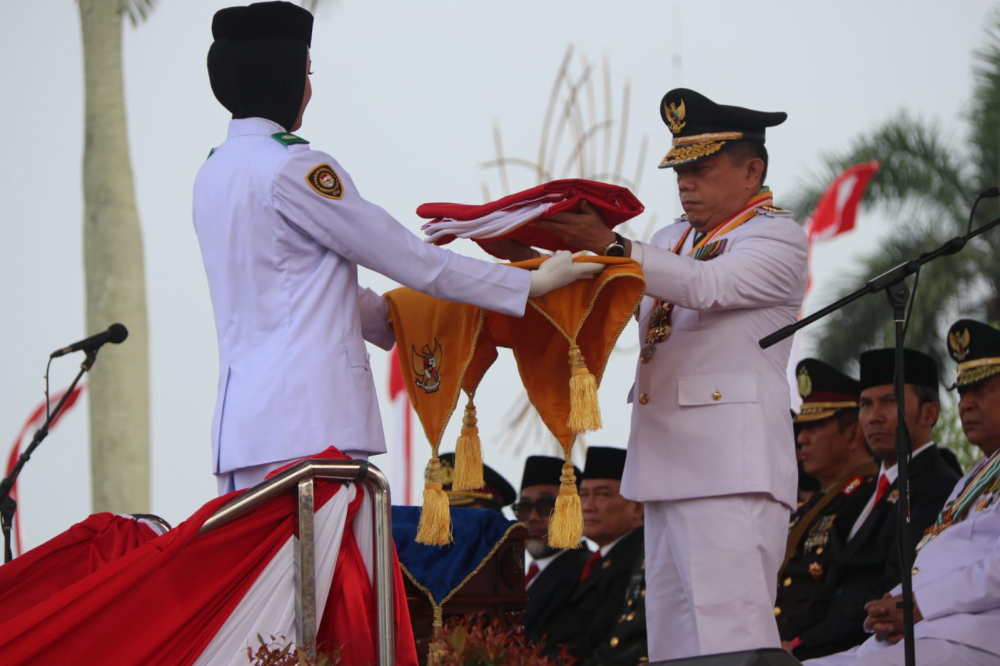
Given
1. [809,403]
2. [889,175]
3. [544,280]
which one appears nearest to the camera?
[544,280]

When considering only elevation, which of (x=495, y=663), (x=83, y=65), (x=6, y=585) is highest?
(x=83, y=65)

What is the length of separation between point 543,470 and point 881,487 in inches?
66.3

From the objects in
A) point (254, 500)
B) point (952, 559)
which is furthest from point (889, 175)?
point (254, 500)

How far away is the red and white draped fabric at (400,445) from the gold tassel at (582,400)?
3810mm

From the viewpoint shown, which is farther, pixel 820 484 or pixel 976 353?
pixel 820 484

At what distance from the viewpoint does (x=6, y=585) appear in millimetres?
2910

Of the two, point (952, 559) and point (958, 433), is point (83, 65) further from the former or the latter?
point (958, 433)

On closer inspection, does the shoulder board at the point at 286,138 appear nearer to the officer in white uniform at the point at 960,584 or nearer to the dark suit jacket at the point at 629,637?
the officer in white uniform at the point at 960,584

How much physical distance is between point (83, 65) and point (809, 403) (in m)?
4.21

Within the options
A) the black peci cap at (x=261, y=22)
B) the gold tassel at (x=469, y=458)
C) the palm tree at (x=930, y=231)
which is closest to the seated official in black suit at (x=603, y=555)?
the gold tassel at (x=469, y=458)

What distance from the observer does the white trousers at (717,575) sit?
353 centimetres

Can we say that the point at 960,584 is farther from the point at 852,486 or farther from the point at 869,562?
the point at 852,486

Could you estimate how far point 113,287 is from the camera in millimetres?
7027

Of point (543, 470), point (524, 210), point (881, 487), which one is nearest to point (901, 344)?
point (524, 210)
